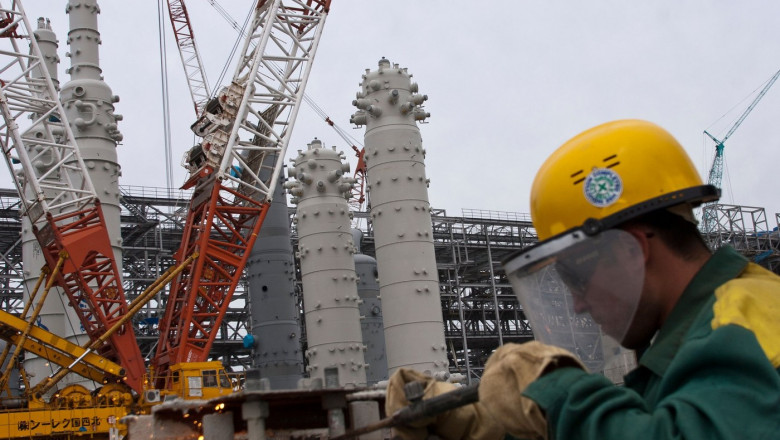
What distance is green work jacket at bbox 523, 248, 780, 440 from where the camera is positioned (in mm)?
2432

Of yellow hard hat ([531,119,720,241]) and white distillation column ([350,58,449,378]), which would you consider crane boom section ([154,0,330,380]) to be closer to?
white distillation column ([350,58,449,378])

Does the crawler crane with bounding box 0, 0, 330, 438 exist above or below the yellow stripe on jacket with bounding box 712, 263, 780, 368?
above

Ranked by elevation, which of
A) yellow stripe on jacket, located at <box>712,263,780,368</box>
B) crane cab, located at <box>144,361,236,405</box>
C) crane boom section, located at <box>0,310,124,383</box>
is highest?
crane boom section, located at <box>0,310,124,383</box>

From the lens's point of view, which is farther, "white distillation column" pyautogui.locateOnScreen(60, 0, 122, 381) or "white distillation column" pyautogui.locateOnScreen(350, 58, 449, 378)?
"white distillation column" pyautogui.locateOnScreen(60, 0, 122, 381)

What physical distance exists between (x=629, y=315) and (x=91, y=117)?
3516 cm

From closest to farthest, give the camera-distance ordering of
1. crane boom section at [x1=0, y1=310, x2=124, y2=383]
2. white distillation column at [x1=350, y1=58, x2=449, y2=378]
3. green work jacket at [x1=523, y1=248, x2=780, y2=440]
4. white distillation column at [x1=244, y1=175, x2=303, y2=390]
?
1. green work jacket at [x1=523, y1=248, x2=780, y2=440]
2. white distillation column at [x1=350, y1=58, x2=449, y2=378]
3. crane boom section at [x1=0, y1=310, x2=124, y2=383]
4. white distillation column at [x1=244, y1=175, x2=303, y2=390]

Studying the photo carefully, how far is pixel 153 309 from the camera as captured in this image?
A: 160 feet

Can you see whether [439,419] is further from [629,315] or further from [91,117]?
[91,117]

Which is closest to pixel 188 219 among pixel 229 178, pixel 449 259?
pixel 229 178

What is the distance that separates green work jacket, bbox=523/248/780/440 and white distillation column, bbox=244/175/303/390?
31744 mm

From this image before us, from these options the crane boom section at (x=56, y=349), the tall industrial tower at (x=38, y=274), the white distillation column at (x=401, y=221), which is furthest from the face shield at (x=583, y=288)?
the tall industrial tower at (x=38, y=274)

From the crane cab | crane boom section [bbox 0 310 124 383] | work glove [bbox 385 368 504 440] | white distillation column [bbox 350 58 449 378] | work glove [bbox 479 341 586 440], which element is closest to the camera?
work glove [bbox 479 341 586 440]

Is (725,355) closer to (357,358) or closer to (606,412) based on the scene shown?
(606,412)

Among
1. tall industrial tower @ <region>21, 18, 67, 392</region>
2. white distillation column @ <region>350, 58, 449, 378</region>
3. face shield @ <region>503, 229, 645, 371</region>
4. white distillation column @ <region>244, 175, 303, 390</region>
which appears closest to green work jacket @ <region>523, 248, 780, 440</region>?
face shield @ <region>503, 229, 645, 371</region>
